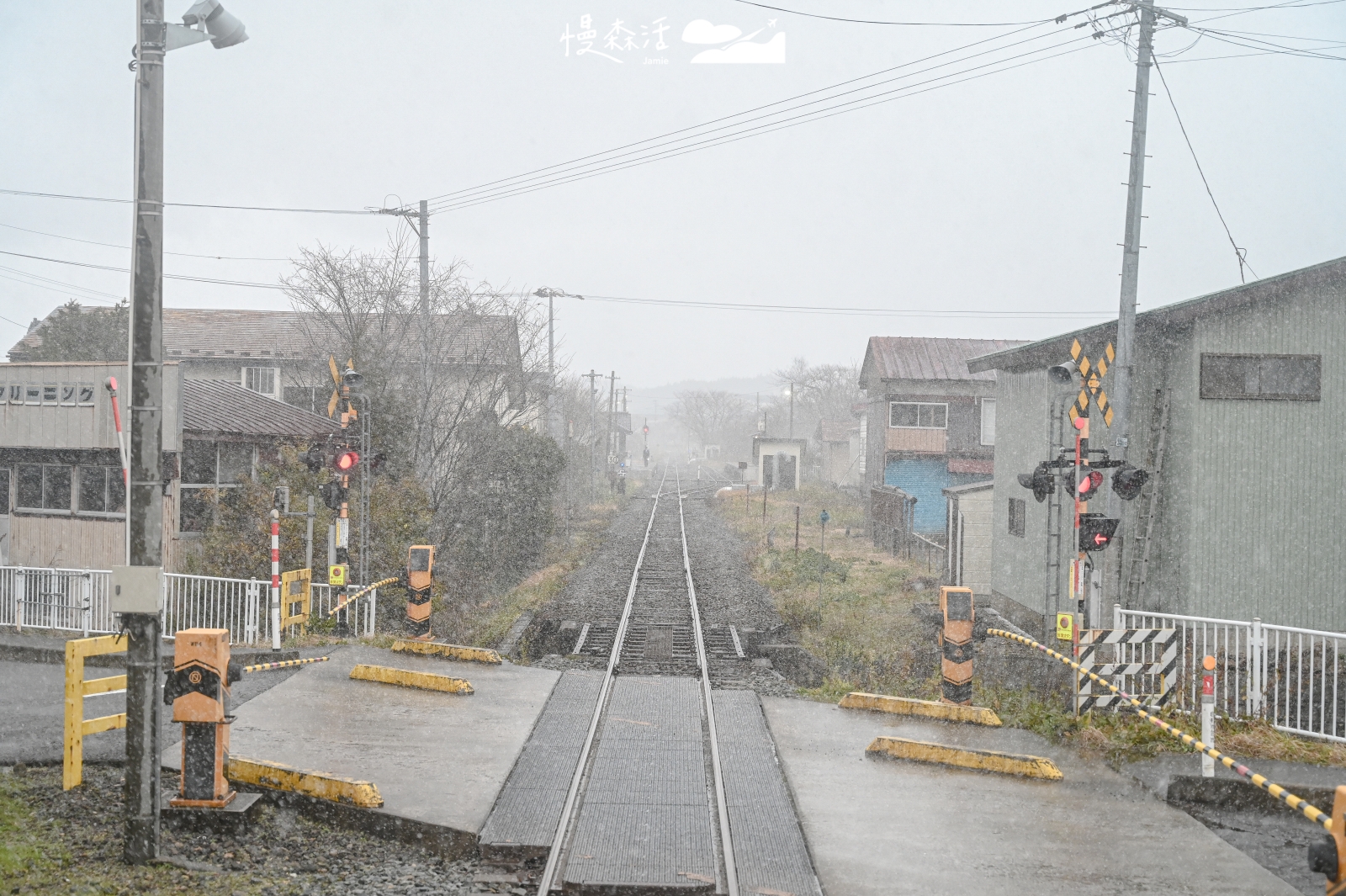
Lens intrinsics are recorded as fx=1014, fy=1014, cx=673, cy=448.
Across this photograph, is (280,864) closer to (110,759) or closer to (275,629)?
(110,759)

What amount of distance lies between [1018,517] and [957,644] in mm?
8348

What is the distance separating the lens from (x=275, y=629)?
11.4m

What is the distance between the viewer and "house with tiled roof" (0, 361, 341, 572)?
15742 mm

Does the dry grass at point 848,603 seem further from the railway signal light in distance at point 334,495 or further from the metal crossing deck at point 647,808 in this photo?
the railway signal light in distance at point 334,495

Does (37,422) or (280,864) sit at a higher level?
(37,422)

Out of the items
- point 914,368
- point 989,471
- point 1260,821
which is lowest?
point 1260,821

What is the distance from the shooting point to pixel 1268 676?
37.1 feet

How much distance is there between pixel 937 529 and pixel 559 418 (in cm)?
3200

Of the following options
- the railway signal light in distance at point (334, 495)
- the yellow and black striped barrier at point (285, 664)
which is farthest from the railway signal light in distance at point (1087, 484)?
the railway signal light in distance at point (334, 495)

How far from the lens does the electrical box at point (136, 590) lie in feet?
19.2

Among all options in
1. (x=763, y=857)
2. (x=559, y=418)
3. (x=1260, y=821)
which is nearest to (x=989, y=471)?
(x=1260, y=821)

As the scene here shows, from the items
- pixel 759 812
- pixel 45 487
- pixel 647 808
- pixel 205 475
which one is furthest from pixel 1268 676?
pixel 45 487

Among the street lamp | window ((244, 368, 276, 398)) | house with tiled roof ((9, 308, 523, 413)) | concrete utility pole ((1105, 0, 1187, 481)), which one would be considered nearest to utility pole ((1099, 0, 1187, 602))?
concrete utility pole ((1105, 0, 1187, 481))

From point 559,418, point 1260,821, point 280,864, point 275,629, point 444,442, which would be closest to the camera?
point 280,864
